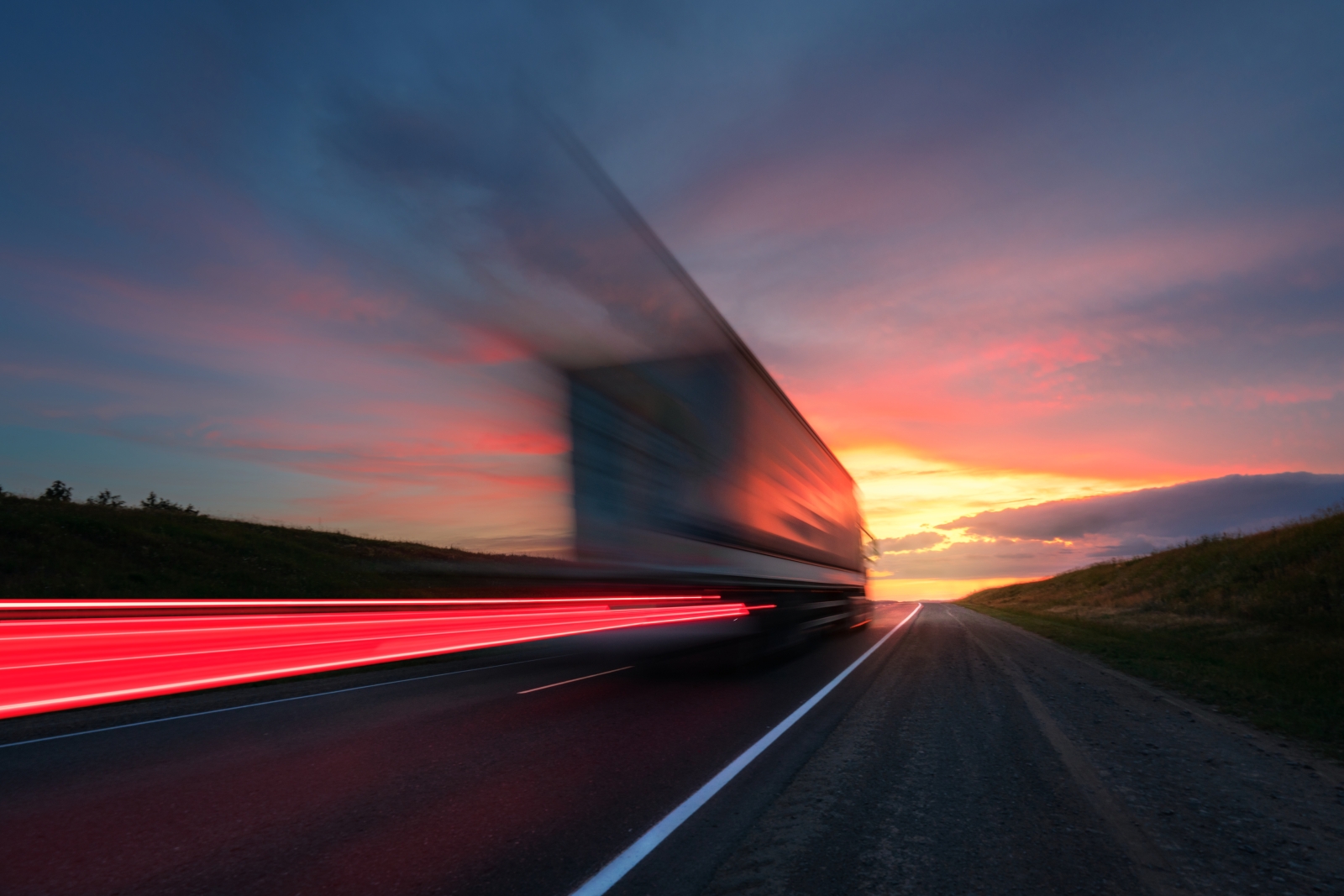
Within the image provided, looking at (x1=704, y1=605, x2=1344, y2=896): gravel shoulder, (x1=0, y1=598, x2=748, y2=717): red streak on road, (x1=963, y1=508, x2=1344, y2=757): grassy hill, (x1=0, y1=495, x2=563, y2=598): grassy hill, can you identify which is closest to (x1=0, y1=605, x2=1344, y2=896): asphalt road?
(x1=704, y1=605, x2=1344, y2=896): gravel shoulder

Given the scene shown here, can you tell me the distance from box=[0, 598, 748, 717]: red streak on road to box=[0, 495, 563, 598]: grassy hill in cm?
855

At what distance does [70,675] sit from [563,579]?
15.3 ft

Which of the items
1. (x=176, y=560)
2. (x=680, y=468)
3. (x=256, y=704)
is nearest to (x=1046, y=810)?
(x=680, y=468)

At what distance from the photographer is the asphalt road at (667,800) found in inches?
145

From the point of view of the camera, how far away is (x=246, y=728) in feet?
24.8

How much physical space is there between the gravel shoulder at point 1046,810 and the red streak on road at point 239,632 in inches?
147

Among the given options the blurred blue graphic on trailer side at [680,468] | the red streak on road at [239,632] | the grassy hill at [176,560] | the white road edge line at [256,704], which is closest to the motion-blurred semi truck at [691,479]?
the blurred blue graphic on trailer side at [680,468]

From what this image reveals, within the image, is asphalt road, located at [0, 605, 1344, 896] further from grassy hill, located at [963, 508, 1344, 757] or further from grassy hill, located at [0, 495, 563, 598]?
grassy hill, located at [0, 495, 563, 598]

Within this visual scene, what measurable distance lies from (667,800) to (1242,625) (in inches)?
910

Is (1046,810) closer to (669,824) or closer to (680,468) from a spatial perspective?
(669,824)

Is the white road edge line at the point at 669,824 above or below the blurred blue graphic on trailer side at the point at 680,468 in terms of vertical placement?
below

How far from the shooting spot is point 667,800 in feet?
15.8

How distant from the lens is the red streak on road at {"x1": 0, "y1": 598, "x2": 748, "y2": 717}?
19.9 ft

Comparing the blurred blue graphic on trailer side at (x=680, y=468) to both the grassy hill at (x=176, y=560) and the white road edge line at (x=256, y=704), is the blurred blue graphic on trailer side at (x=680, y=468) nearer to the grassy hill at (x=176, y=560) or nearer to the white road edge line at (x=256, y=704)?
the white road edge line at (x=256, y=704)
